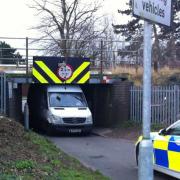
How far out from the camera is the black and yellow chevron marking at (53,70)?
840 inches

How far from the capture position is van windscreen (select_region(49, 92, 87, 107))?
20.7m

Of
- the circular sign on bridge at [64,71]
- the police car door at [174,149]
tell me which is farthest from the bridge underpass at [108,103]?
the police car door at [174,149]

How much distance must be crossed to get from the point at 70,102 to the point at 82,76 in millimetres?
Answer: 1563

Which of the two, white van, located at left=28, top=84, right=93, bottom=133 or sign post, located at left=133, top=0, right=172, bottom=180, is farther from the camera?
white van, located at left=28, top=84, right=93, bottom=133

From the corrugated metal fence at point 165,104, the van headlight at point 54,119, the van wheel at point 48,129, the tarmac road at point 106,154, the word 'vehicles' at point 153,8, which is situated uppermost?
the word 'vehicles' at point 153,8

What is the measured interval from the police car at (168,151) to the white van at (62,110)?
9691mm

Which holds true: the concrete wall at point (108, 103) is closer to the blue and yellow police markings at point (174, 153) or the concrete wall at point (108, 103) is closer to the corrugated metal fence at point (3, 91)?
the corrugated metal fence at point (3, 91)

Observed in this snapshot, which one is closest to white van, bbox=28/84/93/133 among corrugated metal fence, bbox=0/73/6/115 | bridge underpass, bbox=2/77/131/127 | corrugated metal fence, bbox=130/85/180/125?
bridge underpass, bbox=2/77/131/127

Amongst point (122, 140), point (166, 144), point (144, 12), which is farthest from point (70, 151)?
point (144, 12)

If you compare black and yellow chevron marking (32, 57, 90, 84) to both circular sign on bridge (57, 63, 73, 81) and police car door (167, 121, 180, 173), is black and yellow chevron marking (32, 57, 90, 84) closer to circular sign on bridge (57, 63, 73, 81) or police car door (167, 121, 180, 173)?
circular sign on bridge (57, 63, 73, 81)

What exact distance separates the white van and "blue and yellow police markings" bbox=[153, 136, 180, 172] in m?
9.83

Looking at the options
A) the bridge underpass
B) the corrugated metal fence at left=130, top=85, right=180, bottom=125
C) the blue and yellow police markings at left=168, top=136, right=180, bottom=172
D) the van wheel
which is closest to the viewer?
the blue and yellow police markings at left=168, top=136, right=180, bottom=172

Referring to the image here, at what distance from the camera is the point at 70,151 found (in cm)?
1470

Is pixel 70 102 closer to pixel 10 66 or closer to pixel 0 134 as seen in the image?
pixel 10 66
